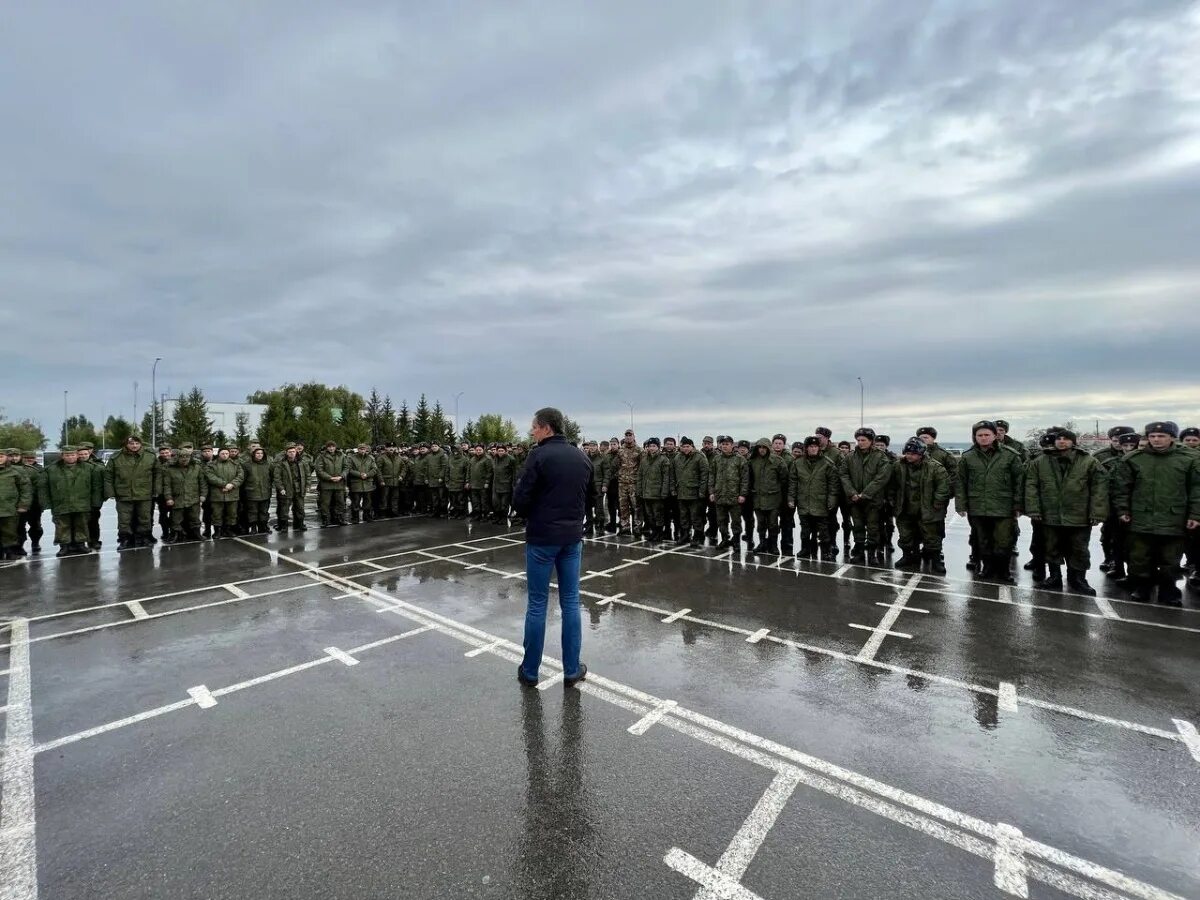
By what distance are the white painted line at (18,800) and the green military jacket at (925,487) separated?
9675mm

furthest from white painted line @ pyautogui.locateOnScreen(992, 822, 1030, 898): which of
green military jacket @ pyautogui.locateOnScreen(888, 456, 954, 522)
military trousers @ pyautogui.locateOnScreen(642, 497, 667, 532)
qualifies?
military trousers @ pyautogui.locateOnScreen(642, 497, 667, 532)

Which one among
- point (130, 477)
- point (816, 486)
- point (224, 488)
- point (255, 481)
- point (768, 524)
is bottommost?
point (768, 524)

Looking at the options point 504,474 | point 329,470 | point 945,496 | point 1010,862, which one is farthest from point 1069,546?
point 329,470

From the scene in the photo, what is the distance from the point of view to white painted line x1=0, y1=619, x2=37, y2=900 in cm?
241

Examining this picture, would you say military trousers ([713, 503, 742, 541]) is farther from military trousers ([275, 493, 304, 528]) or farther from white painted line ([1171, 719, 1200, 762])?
military trousers ([275, 493, 304, 528])

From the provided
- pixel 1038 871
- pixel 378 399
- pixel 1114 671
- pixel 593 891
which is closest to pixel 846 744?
pixel 1038 871

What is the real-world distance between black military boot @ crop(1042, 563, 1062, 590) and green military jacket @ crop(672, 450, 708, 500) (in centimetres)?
522

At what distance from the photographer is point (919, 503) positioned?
8.73m

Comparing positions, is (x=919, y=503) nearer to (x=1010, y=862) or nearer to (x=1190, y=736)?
(x=1190, y=736)

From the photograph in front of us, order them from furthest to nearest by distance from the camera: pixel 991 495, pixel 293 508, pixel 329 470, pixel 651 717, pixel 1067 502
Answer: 1. pixel 329 470
2. pixel 293 508
3. pixel 991 495
4. pixel 1067 502
5. pixel 651 717

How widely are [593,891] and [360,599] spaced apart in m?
5.43

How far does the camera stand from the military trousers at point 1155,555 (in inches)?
271

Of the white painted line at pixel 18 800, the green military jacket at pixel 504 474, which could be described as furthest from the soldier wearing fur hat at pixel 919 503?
the white painted line at pixel 18 800

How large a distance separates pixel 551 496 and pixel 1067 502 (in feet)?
23.5
